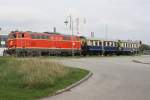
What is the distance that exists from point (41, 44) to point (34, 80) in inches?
1476

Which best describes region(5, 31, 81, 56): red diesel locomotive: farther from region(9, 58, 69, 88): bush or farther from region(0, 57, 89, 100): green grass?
region(9, 58, 69, 88): bush

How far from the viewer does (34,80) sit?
20.9 m

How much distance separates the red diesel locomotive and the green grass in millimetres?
26659

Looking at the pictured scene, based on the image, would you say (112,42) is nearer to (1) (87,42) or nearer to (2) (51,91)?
(1) (87,42)

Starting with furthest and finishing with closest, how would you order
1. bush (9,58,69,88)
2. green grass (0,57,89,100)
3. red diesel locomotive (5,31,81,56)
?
red diesel locomotive (5,31,81,56) → bush (9,58,69,88) → green grass (0,57,89,100)

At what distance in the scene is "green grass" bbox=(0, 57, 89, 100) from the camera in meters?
18.1

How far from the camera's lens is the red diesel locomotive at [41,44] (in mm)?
54438

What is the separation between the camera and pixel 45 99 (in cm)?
1716

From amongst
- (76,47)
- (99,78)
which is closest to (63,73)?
(99,78)

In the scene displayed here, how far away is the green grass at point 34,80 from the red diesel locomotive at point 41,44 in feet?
87.5

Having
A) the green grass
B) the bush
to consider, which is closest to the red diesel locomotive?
the green grass

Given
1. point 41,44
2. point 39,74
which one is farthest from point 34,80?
point 41,44

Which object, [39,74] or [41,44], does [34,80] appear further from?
[41,44]

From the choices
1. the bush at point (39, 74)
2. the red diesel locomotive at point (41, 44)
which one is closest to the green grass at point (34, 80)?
the bush at point (39, 74)
